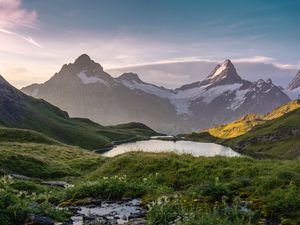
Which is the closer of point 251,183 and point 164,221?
point 164,221

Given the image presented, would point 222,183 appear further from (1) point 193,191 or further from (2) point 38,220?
(2) point 38,220

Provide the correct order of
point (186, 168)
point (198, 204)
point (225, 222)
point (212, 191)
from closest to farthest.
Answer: point (225, 222) < point (198, 204) < point (212, 191) < point (186, 168)

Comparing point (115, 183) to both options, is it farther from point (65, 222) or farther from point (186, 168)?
point (186, 168)

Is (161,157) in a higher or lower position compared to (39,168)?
higher

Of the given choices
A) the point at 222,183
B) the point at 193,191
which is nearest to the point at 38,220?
the point at 193,191

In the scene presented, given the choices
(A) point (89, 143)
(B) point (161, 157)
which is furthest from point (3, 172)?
(A) point (89, 143)

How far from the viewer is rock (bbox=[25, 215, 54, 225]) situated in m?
13.3

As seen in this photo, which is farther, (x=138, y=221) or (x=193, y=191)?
(x=193, y=191)

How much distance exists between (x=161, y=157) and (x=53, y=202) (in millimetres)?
11143

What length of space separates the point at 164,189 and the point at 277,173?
5152 millimetres

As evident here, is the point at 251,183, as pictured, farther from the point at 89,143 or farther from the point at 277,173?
the point at 89,143

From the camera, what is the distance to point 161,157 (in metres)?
28.2

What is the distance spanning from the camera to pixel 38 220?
532 inches

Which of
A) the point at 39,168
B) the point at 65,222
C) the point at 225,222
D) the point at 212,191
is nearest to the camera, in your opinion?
the point at 225,222
